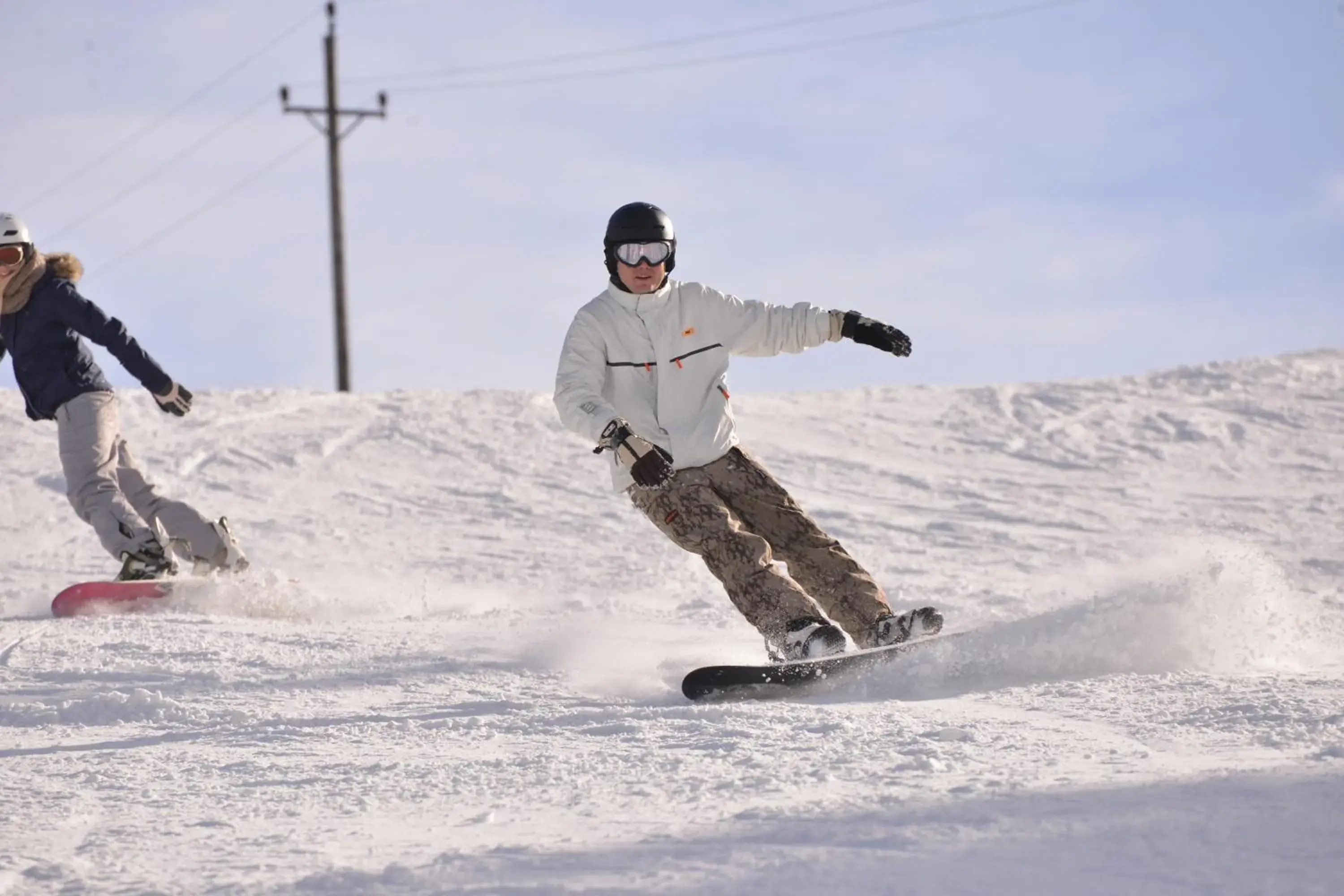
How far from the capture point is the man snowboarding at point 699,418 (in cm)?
441

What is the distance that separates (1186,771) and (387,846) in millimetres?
1512

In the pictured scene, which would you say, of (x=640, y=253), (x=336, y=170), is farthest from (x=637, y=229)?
(x=336, y=170)

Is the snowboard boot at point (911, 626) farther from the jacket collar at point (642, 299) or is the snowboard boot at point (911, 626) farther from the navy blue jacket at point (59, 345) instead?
the navy blue jacket at point (59, 345)

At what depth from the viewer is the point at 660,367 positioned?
15.3ft

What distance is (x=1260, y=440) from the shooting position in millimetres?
12477

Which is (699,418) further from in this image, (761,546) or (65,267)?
(65,267)

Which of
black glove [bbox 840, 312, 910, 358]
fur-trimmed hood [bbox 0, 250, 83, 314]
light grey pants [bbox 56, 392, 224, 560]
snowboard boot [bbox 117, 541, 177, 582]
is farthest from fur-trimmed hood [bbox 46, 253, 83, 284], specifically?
black glove [bbox 840, 312, 910, 358]

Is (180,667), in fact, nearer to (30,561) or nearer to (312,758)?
(312,758)

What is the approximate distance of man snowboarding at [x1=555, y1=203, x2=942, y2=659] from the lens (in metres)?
4.41

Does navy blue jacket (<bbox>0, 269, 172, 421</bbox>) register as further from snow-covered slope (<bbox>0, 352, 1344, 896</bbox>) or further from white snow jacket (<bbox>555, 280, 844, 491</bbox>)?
white snow jacket (<bbox>555, 280, 844, 491</bbox>)

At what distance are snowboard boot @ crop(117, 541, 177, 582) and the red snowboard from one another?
5.5 inches

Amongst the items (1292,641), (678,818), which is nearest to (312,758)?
(678,818)

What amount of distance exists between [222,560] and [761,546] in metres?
3.45

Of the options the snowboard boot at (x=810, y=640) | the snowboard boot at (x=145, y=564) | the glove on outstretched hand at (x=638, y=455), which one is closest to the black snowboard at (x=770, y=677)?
the snowboard boot at (x=810, y=640)
